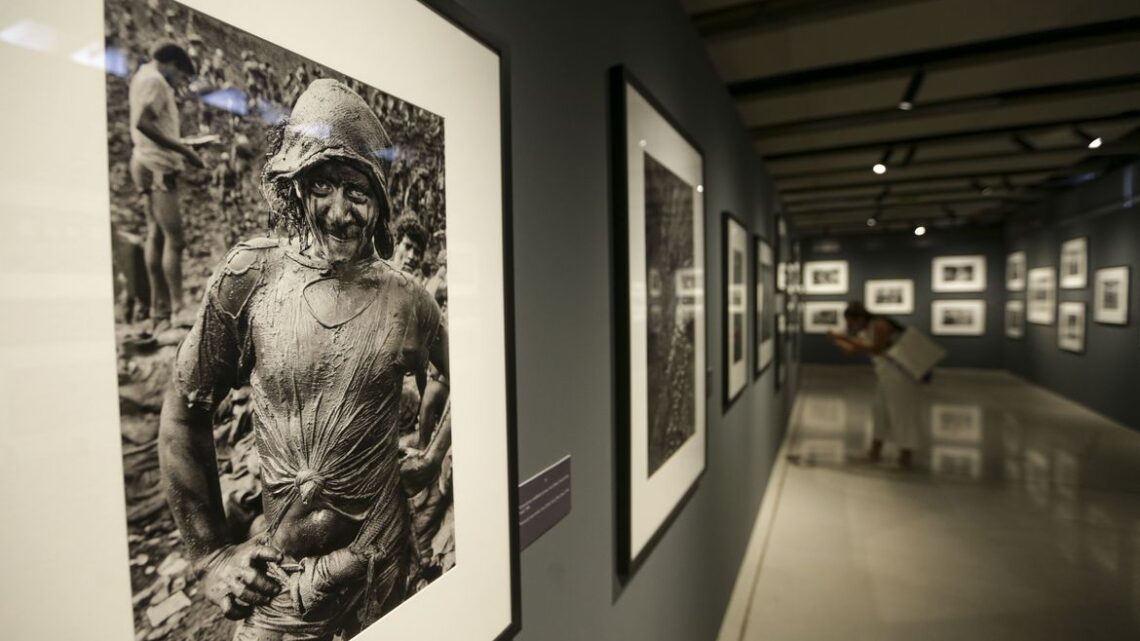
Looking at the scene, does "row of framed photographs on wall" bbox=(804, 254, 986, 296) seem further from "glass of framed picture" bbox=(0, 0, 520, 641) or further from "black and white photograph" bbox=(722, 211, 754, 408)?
"glass of framed picture" bbox=(0, 0, 520, 641)

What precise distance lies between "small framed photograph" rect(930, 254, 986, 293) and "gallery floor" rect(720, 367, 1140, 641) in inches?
233

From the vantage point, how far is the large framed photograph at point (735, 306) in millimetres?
2984

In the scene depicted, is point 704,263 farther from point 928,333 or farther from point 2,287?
point 928,333

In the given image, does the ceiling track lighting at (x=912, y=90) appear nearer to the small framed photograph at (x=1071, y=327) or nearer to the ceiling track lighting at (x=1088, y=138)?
the ceiling track lighting at (x=1088, y=138)

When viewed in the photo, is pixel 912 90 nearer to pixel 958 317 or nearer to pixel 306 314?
pixel 306 314

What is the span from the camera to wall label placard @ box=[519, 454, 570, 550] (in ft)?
3.57

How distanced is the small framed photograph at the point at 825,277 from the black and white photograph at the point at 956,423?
5.02 metres

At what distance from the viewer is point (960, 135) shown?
193 inches

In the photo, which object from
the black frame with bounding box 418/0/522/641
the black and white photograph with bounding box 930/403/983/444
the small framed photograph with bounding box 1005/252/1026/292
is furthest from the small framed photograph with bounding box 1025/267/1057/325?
the black frame with bounding box 418/0/522/641

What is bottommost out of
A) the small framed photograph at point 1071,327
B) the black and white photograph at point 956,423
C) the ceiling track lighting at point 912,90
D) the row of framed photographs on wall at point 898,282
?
the black and white photograph at point 956,423

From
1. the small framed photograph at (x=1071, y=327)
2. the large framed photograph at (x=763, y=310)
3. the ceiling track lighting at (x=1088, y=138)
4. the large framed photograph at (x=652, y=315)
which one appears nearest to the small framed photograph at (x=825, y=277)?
the small framed photograph at (x=1071, y=327)

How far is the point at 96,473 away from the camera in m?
0.43

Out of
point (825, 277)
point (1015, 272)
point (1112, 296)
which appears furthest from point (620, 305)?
point (825, 277)

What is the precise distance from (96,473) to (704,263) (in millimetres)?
2288
